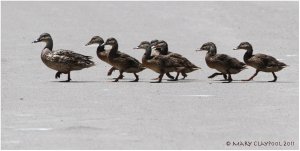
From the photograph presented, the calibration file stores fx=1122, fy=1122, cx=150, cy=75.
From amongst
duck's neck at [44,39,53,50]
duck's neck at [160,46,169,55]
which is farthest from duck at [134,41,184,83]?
duck's neck at [44,39,53,50]

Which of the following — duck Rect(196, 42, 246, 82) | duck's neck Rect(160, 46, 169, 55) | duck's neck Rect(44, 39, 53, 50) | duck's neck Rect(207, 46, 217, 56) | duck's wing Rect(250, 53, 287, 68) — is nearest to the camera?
duck Rect(196, 42, 246, 82)

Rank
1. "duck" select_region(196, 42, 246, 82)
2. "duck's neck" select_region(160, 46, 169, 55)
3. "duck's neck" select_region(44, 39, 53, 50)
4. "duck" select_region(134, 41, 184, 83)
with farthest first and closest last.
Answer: "duck's neck" select_region(44, 39, 53, 50)
"duck's neck" select_region(160, 46, 169, 55)
"duck" select_region(196, 42, 246, 82)
"duck" select_region(134, 41, 184, 83)

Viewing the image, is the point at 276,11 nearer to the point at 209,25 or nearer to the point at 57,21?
the point at 209,25

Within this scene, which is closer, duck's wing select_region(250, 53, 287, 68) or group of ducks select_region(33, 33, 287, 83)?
group of ducks select_region(33, 33, 287, 83)

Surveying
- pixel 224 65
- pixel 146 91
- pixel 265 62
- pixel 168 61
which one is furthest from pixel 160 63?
pixel 146 91

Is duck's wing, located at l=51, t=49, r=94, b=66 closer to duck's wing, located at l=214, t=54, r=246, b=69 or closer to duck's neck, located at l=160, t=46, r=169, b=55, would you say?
duck's neck, located at l=160, t=46, r=169, b=55

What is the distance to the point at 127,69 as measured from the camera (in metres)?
20.3

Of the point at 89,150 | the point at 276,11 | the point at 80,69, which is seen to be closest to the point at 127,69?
the point at 80,69

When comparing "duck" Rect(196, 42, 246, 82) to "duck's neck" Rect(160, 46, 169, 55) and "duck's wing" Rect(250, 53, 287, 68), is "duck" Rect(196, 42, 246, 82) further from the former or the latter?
"duck's neck" Rect(160, 46, 169, 55)

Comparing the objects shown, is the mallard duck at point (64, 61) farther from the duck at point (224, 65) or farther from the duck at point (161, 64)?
the duck at point (224, 65)

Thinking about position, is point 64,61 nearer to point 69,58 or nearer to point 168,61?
point 69,58

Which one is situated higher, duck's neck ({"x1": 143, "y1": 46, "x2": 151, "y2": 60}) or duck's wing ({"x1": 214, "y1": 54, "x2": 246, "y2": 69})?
duck's neck ({"x1": 143, "y1": 46, "x2": 151, "y2": 60})

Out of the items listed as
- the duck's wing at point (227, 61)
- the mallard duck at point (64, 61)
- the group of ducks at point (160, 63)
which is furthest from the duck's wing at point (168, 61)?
the mallard duck at point (64, 61)

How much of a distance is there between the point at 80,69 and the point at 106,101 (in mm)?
4295
